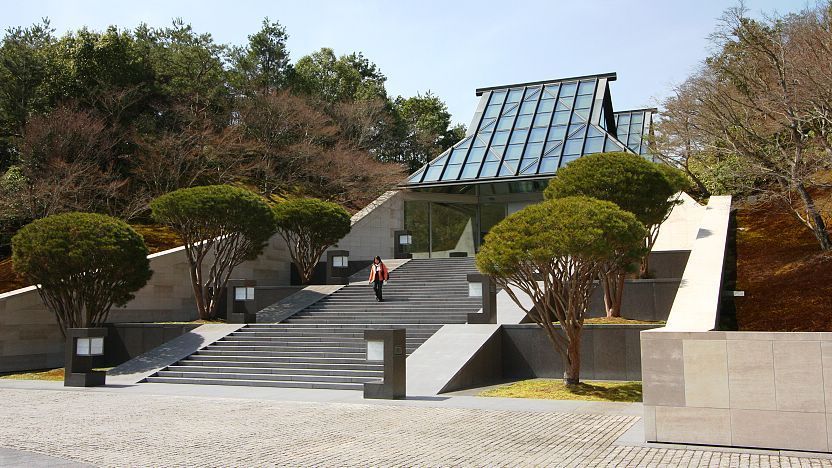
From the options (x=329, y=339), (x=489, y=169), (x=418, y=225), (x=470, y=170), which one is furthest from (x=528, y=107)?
(x=329, y=339)

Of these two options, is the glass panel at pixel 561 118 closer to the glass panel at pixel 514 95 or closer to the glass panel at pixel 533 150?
the glass panel at pixel 533 150

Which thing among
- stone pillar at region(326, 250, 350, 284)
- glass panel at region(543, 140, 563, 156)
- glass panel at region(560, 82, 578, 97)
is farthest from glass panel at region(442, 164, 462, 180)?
glass panel at region(560, 82, 578, 97)

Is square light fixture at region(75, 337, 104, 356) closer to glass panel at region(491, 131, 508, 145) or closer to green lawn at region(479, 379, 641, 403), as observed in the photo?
green lawn at region(479, 379, 641, 403)

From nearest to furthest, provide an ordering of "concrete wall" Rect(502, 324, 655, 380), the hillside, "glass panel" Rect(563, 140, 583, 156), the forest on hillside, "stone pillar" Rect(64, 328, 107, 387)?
the hillside, "concrete wall" Rect(502, 324, 655, 380), "stone pillar" Rect(64, 328, 107, 387), the forest on hillside, "glass panel" Rect(563, 140, 583, 156)

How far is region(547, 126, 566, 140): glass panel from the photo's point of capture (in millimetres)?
31017

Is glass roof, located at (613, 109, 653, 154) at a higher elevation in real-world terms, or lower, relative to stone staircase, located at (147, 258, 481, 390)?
higher

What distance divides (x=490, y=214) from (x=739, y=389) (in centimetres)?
2509

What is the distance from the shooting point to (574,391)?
12812 millimetres

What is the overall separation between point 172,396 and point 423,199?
64.3ft

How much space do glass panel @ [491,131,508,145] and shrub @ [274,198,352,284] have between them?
10.2 m

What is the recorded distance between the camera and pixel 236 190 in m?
20.2

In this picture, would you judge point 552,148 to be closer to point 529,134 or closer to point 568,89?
Answer: point 529,134

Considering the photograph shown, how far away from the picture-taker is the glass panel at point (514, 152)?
30478 mm

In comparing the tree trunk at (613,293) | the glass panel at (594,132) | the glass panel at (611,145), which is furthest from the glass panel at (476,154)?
the tree trunk at (613,293)
